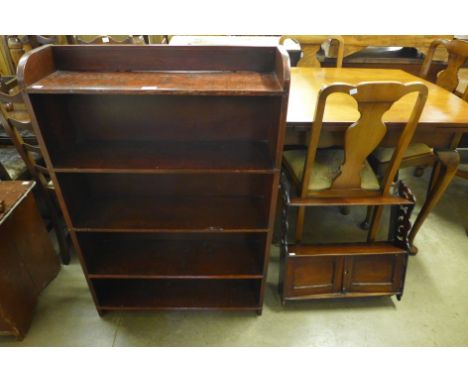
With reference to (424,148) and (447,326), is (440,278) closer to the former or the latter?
(447,326)

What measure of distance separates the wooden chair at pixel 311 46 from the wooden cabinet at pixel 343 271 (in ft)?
4.80

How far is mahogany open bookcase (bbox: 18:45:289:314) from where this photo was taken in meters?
1.05

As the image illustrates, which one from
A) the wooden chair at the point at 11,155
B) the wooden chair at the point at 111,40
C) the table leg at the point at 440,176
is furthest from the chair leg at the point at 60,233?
the table leg at the point at 440,176

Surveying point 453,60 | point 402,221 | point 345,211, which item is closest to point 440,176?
point 402,221

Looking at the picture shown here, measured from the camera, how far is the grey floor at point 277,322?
151 centimetres

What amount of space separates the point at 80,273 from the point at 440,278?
2093mm

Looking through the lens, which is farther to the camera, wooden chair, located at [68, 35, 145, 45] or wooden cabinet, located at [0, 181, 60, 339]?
wooden chair, located at [68, 35, 145, 45]

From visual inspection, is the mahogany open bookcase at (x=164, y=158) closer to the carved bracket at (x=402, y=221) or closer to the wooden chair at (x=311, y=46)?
the carved bracket at (x=402, y=221)

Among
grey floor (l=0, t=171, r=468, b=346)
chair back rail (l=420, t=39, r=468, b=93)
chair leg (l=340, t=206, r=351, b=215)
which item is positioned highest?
chair back rail (l=420, t=39, r=468, b=93)

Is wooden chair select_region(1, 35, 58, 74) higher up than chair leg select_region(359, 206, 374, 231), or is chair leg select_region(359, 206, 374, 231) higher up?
wooden chair select_region(1, 35, 58, 74)

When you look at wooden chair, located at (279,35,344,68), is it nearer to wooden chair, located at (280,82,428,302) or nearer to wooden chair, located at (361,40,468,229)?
wooden chair, located at (361,40,468,229)

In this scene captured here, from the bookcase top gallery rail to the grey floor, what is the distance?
116cm

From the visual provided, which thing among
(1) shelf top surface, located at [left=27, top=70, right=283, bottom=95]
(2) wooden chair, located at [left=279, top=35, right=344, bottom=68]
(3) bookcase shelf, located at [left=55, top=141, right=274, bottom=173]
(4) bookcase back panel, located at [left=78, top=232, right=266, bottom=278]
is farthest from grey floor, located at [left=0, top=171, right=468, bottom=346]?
(2) wooden chair, located at [left=279, top=35, right=344, bottom=68]

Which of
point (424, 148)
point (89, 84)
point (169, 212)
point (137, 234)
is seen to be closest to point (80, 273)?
point (137, 234)
